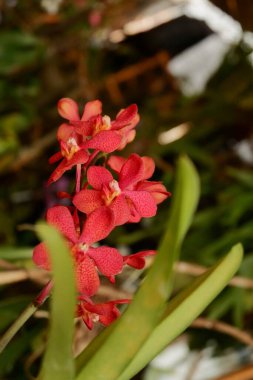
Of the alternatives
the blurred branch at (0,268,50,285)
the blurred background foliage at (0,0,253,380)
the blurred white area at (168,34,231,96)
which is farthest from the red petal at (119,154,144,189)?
the blurred white area at (168,34,231,96)

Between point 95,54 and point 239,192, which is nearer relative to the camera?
point 239,192

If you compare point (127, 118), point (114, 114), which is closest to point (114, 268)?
point (127, 118)

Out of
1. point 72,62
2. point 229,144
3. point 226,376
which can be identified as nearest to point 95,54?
point 72,62

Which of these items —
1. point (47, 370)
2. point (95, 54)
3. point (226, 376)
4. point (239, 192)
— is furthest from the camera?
point (95, 54)

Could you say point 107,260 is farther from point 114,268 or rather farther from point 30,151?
point 30,151

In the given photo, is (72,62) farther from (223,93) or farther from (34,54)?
(223,93)

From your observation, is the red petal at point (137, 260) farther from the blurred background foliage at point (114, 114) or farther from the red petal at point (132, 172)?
the blurred background foliage at point (114, 114)

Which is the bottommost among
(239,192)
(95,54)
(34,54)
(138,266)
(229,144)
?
(229,144)
